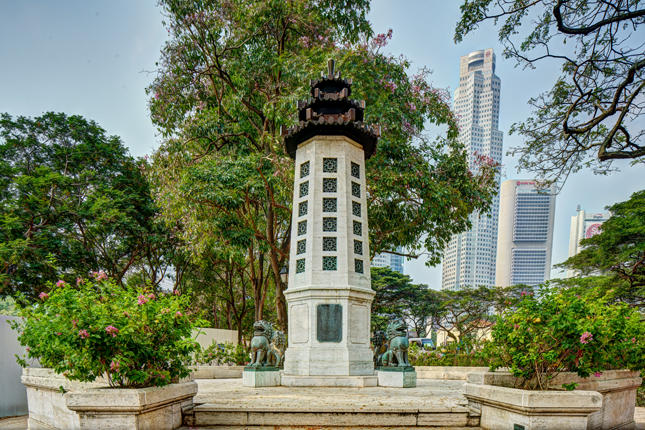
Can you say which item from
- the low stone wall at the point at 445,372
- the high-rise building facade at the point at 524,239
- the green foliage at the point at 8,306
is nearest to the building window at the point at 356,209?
the low stone wall at the point at 445,372

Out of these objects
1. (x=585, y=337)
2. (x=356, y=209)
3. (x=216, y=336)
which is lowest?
(x=216, y=336)

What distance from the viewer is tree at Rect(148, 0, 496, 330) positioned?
1398cm

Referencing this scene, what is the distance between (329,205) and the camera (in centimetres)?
955

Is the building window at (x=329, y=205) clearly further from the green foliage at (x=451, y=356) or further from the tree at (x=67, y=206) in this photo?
the tree at (x=67, y=206)

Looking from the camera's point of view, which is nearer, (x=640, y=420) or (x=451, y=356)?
(x=640, y=420)

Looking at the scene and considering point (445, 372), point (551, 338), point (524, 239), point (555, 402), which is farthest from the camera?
point (524, 239)

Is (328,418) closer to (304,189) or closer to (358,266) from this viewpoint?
(358,266)

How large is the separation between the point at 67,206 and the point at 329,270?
43.6ft

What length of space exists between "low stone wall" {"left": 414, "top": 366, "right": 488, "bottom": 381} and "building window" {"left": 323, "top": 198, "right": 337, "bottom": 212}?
20.5 feet

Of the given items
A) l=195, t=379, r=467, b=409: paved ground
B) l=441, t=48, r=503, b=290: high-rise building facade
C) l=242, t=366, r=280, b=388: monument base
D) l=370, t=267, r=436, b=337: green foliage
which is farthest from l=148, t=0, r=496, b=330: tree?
l=441, t=48, r=503, b=290: high-rise building facade

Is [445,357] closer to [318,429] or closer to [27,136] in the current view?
[318,429]

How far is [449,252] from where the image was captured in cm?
7369

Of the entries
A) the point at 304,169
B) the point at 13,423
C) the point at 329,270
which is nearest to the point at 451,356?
the point at 329,270

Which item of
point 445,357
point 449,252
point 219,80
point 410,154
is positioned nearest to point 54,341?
point 445,357
